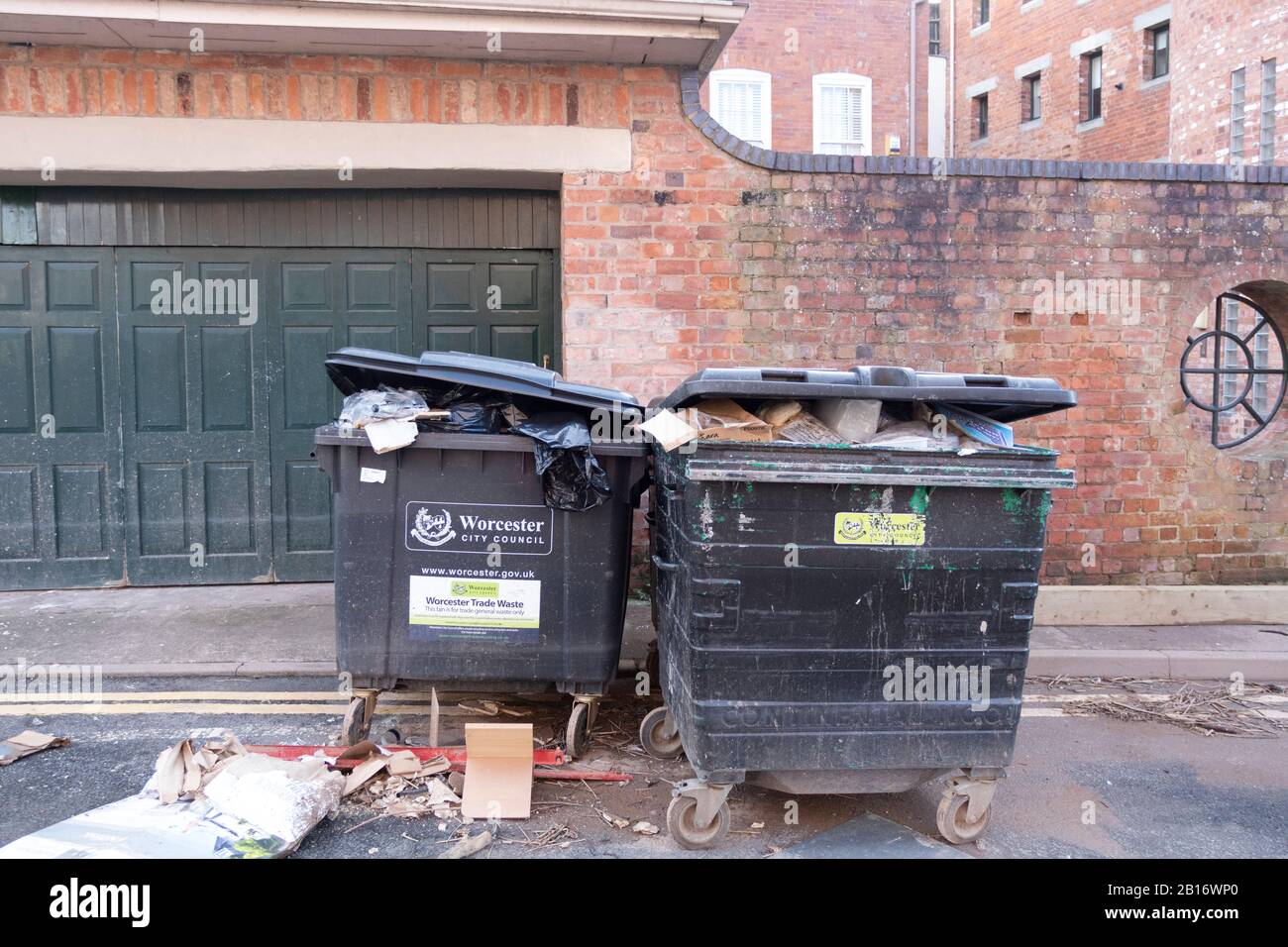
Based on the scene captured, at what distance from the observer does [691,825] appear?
11.1 ft

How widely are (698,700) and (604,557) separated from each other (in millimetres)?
999

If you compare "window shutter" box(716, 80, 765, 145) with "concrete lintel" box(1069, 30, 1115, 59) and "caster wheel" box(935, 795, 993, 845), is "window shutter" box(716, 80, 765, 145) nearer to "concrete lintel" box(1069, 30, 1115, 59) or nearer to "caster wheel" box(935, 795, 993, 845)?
"concrete lintel" box(1069, 30, 1115, 59)

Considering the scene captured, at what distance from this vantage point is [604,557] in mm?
4098

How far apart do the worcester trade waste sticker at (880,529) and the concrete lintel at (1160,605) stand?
361 centimetres

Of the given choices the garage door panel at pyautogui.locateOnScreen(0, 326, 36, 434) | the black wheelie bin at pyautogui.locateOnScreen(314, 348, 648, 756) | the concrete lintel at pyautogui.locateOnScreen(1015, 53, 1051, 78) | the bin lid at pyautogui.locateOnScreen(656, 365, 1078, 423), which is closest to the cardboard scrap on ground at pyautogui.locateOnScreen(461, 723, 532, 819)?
the black wheelie bin at pyautogui.locateOnScreen(314, 348, 648, 756)

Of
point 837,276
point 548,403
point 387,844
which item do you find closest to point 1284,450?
point 837,276

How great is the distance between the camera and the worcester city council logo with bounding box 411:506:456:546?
4.02m

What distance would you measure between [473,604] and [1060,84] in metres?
20.3

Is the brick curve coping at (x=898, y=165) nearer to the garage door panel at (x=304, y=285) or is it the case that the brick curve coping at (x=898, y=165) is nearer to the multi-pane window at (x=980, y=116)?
the garage door panel at (x=304, y=285)

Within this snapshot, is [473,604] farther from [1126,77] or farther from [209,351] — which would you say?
[1126,77]

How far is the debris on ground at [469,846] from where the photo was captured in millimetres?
3313

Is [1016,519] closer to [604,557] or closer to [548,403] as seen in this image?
[604,557]

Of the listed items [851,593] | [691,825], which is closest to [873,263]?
[851,593]

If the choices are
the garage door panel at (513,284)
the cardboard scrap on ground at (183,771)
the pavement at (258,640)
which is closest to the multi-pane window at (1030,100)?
the pavement at (258,640)
